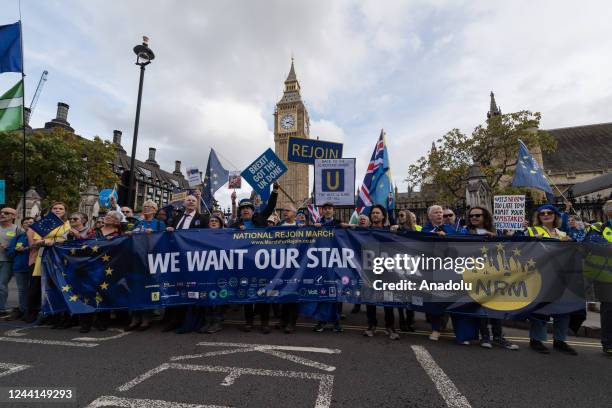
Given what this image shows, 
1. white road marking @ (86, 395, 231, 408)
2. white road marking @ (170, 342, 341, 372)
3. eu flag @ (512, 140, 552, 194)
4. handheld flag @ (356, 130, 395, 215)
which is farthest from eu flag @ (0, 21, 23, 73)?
eu flag @ (512, 140, 552, 194)

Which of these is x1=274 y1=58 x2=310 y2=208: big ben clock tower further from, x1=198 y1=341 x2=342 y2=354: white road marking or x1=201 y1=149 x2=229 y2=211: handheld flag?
x1=198 y1=341 x2=342 y2=354: white road marking

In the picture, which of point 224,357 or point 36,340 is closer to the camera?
point 224,357

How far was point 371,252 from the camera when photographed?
464 centimetres

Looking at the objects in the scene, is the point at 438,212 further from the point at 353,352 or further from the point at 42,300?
the point at 42,300

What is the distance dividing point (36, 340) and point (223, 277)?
273 cm

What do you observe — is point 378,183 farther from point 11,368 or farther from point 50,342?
point 11,368

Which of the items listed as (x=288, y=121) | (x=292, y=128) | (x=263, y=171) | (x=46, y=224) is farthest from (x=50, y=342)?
(x=288, y=121)

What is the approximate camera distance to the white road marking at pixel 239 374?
2.81m

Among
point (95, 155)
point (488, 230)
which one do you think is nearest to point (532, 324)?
point (488, 230)

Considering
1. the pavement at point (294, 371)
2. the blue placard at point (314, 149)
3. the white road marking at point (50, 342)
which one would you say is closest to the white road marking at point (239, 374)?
the pavement at point (294, 371)

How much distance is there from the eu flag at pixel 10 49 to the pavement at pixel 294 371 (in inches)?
292

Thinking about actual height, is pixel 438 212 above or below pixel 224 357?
above

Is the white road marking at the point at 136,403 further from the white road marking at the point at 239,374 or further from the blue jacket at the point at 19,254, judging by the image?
the blue jacket at the point at 19,254

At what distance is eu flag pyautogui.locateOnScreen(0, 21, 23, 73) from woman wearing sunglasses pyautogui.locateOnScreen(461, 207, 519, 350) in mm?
11466
